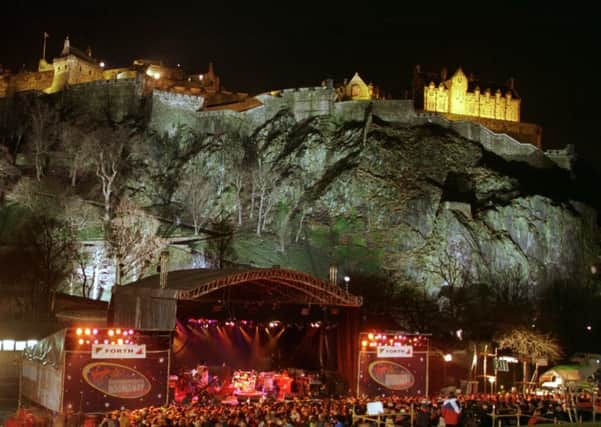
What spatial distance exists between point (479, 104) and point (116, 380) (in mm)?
63898

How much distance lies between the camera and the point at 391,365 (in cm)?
2942

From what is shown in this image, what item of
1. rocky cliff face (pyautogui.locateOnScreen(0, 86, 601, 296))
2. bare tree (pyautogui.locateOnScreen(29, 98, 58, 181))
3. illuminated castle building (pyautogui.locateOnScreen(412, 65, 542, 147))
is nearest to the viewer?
rocky cliff face (pyautogui.locateOnScreen(0, 86, 601, 296))

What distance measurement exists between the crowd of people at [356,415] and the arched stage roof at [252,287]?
18.1 ft

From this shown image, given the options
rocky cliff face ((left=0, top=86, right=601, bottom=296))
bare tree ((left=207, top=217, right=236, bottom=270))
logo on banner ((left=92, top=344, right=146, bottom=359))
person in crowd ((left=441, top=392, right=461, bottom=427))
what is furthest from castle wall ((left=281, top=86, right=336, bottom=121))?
person in crowd ((left=441, top=392, right=461, bottom=427))

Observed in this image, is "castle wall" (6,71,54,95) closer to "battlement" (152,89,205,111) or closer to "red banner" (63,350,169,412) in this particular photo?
"battlement" (152,89,205,111)

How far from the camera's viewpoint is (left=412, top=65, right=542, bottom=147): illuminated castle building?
7719cm

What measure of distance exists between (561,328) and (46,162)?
47.9 metres

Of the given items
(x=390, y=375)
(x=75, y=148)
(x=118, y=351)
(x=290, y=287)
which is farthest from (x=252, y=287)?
(x=75, y=148)

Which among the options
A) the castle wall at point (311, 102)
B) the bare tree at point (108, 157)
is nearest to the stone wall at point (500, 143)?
the castle wall at point (311, 102)

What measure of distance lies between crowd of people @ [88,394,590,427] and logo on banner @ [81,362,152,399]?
235 cm

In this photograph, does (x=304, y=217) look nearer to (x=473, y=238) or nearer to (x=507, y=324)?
(x=473, y=238)

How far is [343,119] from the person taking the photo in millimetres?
73625

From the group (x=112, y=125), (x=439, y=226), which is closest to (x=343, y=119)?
(x=439, y=226)

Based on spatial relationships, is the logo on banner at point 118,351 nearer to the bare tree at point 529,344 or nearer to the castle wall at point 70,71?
the bare tree at point 529,344
